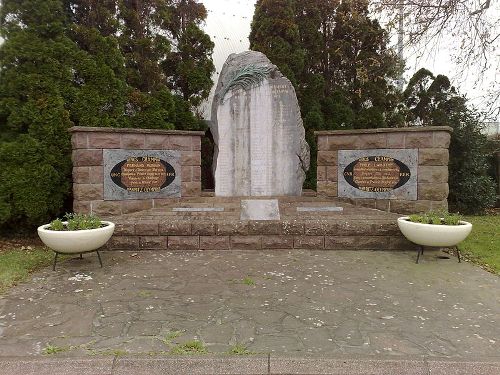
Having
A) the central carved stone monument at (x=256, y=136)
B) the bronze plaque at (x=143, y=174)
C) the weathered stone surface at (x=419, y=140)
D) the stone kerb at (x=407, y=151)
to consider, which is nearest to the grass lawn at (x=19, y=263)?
the bronze plaque at (x=143, y=174)

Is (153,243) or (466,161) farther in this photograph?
(466,161)

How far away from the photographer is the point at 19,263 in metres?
5.16

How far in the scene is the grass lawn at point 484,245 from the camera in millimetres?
5290

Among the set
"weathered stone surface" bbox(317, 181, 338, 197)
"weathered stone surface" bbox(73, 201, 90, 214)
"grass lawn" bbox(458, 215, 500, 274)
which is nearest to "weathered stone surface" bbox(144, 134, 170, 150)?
"weathered stone surface" bbox(73, 201, 90, 214)

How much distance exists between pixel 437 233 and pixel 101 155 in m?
5.01

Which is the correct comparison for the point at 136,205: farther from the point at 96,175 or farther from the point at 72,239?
the point at 72,239

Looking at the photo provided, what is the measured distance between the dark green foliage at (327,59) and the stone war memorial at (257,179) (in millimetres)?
3062

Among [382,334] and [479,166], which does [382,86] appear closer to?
[479,166]

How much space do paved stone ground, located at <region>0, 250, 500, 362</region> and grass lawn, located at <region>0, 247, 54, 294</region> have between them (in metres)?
0.20

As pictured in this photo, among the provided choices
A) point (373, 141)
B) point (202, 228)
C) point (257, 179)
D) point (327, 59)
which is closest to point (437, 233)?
point (373, 141)

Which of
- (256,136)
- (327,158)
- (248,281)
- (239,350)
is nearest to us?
(239,350)

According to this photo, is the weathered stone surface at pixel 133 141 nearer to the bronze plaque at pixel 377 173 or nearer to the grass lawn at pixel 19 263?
the grass lawn at pixel 19 263

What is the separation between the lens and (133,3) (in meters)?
9.20

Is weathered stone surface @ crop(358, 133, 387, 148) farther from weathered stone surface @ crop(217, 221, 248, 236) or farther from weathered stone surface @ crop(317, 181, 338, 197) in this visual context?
weathered stone surface @ crop(217, 221, 248, 236)
